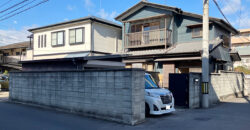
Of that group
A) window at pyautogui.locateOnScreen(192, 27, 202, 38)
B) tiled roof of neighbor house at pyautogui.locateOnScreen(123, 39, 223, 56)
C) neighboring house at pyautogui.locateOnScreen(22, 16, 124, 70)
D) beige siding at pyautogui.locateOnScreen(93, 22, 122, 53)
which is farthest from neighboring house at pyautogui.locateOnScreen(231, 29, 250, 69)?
neighboring house at pyautogui.locateOnScreen(22, 16, 124, 70)

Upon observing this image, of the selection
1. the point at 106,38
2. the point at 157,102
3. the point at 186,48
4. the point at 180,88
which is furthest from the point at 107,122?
the point at 106,38

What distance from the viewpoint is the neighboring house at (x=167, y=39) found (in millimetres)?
15680

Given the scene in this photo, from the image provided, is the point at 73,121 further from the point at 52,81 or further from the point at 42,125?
the point at 52,81

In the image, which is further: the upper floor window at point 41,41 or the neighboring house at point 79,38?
the upper floor window at point 41,41

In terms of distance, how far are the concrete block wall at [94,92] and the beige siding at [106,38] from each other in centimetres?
901

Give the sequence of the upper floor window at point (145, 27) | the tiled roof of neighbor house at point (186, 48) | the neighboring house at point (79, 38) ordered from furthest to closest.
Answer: the neighboring house at point (79, 38), the upper floor window at point (145, 27), the tiled roof of neighbor house at point (186, 48)

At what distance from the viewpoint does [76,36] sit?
20.6 meters

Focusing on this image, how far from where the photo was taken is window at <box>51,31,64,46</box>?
21.7 m

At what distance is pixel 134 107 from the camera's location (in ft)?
24.7

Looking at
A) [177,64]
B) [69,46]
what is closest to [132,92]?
[177,64]

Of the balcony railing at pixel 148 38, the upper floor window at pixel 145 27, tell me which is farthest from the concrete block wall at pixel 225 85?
the upper floor window at pixel 145 27

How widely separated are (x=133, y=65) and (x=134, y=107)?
10.2 meters

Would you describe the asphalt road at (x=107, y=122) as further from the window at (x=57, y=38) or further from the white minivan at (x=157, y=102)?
the window at (x=57, y=38)

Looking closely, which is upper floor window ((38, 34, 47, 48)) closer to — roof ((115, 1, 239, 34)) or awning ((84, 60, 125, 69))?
roof ((115, 1, 239, 34))
